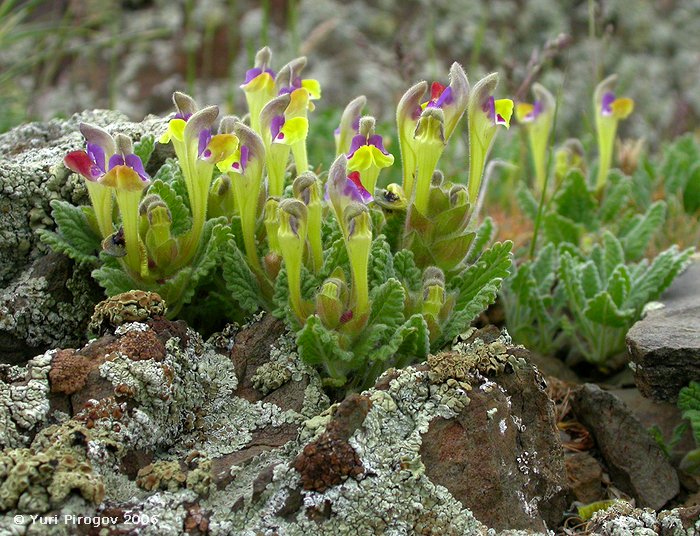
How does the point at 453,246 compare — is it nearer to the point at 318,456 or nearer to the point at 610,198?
the point at 318,456

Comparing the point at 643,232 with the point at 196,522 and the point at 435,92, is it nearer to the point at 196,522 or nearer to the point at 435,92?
the point at 435,92

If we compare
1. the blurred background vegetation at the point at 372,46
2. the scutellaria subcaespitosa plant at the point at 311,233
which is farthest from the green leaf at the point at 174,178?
the blurred background vegetation at the point at 372,46

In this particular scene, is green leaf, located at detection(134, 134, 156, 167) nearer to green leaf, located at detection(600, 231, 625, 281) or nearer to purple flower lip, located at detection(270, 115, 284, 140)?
purple flower lip, located at detection(270, 115, 284, 140)

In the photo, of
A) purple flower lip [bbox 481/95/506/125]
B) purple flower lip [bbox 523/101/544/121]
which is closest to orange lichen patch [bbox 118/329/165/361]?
purple flower lip [bbox 481/95/506/125]

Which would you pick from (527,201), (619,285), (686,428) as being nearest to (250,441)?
(686,428)

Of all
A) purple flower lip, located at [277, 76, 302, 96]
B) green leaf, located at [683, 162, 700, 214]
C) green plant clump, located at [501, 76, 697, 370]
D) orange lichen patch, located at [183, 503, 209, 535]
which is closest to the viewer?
orange lichen patch, located at [183, 503, 209, 535]

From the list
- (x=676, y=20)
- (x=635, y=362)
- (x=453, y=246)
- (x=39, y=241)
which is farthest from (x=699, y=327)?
(x=676, y=20)
